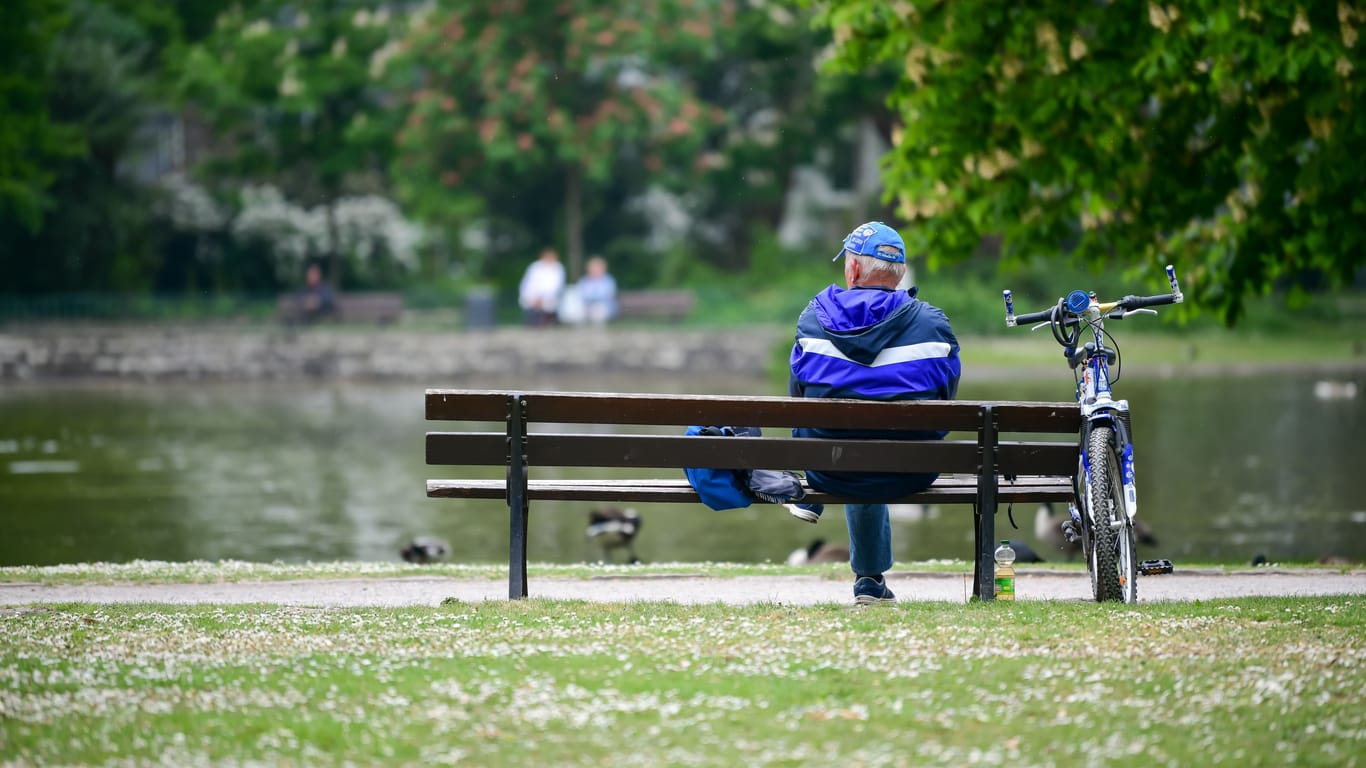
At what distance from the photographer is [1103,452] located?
7.32m

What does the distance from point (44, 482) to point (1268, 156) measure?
12772 millimetres

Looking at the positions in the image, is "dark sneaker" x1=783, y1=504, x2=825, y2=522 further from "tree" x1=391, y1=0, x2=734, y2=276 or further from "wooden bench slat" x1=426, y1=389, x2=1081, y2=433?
"tree" x1=391, y1=0, x2=734, y2=276

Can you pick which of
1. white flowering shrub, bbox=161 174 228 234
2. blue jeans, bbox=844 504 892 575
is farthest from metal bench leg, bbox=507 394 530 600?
white flowering shrub, bbox=161 174 228 234

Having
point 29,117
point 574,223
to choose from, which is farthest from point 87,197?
point 574,223

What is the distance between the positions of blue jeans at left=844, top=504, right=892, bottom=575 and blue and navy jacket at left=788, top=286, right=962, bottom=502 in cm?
17

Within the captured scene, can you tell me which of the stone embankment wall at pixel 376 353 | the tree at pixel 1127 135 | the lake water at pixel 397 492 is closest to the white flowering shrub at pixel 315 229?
the stone embankment wall at pixel 376 353

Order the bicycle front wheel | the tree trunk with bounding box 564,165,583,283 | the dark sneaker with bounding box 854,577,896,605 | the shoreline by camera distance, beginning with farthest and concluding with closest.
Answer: the tree trunk with bounding box 564,165,583,283 → the shoreline → the dark sneaker with bounding box 854,577,896,605 → the bicycle front wheel

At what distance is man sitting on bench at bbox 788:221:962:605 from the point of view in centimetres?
751

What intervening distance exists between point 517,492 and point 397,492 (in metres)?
10.5

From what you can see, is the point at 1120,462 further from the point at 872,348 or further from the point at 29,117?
the point at 29,117

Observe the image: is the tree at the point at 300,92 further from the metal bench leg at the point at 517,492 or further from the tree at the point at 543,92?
the metal bench leg at the point at 517,492

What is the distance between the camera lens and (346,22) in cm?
3706

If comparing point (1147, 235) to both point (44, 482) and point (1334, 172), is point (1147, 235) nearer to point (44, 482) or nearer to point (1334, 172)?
point (1334, 172)

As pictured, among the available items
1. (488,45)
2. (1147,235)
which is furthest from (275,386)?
(1147,235)
